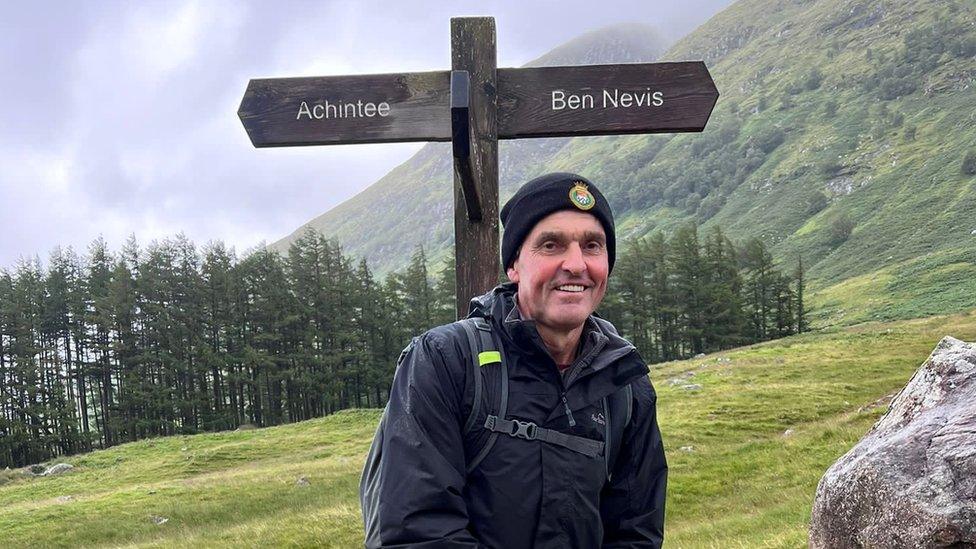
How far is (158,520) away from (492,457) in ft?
72.0

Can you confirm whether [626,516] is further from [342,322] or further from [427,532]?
[342,322]

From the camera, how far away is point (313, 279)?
72500 millimetres

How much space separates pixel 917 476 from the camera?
443 centimetres

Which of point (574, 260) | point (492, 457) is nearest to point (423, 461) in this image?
point (492, 457)

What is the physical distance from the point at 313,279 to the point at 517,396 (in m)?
72.3

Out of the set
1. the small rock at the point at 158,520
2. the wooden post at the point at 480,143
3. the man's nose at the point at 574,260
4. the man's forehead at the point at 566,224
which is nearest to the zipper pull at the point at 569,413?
the man's nose at the point at 574,260

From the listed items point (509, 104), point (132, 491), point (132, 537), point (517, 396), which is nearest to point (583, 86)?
point (509, 104)

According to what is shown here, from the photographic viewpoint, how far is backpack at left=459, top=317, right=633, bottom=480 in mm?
2732

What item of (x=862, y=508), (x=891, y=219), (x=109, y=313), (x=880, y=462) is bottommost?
(x=862, y=508)

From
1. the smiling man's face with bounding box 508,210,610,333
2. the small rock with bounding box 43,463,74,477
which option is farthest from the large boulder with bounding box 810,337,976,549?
the small rock with bounding box 43,463,74,477

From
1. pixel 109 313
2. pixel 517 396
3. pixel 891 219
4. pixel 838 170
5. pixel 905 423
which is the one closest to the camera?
pixel 517 396

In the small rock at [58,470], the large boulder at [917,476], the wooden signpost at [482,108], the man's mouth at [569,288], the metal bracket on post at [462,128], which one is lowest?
the small rock at [58,470]

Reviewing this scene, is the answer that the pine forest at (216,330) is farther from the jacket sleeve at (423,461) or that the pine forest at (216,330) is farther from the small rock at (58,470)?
the jacket sleeve at (423,461)

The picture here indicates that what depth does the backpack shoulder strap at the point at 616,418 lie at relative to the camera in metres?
3.01
